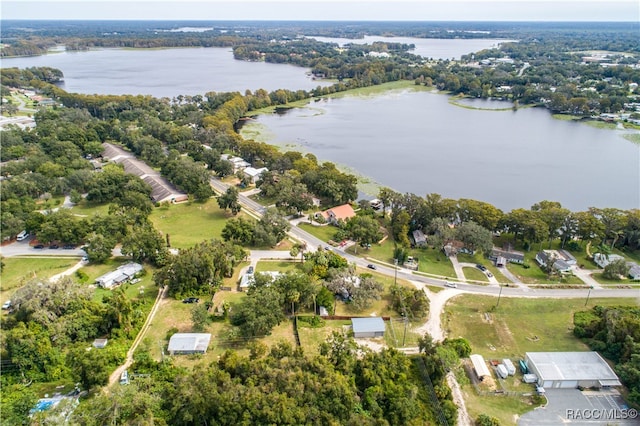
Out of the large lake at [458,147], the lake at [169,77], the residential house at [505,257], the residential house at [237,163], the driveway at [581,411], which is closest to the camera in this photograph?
the driveway at [581,411]

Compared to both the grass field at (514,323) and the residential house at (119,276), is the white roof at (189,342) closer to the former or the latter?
the residential house at (119,276)

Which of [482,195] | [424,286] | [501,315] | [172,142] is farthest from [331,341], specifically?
[172,142]

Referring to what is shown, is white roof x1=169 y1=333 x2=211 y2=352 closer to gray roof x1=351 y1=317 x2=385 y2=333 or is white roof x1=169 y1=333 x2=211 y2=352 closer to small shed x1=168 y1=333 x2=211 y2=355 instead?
small shed x1=168 y1=333 x2=211 y2=355

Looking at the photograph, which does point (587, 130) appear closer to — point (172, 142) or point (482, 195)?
point (482, 195)

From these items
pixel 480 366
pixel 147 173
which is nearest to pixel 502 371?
pixel 480 366

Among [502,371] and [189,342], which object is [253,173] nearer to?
[189,342]

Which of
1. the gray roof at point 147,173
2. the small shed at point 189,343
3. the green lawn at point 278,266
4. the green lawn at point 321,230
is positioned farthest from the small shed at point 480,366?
the gray roof at point 147,173
